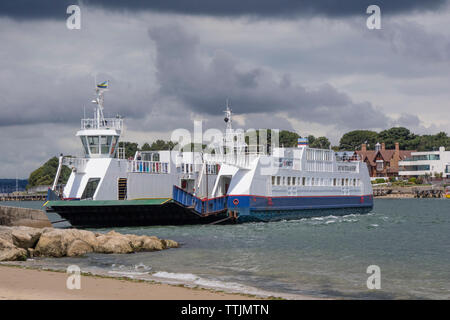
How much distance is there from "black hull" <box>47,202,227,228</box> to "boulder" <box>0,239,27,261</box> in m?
14.2

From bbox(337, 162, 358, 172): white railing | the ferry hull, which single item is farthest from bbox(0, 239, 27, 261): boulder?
bbox(337, 162, 358, 172): white railing

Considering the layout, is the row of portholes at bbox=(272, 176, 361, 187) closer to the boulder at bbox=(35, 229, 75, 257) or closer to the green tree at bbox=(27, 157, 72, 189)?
the boulder at bbox=(35, 229, 75, 257)

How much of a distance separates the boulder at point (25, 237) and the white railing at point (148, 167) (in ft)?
52.8

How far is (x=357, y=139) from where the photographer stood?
546 feet

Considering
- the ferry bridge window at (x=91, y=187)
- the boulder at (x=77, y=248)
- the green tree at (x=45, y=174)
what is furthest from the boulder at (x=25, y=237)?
the green tree at (x=45, y=174)

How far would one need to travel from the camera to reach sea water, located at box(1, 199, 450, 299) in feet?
61.1

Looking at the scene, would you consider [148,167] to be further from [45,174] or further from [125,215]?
[45,174]

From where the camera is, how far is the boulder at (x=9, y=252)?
22.1 metres

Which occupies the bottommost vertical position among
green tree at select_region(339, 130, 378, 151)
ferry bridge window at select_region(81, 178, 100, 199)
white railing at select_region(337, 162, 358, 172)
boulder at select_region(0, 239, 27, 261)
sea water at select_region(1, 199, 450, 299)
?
sea water at select_region(1, 199, 450, 299)

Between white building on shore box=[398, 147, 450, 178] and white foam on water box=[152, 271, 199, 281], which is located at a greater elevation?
white building on shore box=[398, 147, 450, 178]
